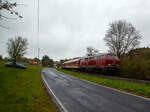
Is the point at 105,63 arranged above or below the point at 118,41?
below

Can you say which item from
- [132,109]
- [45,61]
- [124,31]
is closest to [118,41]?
[124,31]

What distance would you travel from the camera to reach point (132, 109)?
6.95m

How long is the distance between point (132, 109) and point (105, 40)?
3550cm

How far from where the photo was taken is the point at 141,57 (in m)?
22.4

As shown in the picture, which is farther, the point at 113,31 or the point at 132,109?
the point at 113,31

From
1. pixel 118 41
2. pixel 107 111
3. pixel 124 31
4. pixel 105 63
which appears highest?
pixel 124 31

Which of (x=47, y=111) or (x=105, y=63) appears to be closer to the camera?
(x=47, y=111)

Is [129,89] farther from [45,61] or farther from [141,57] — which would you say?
[45,61]

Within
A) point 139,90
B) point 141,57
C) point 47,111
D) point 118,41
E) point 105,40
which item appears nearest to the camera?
point 47,111

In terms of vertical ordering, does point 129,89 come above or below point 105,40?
below

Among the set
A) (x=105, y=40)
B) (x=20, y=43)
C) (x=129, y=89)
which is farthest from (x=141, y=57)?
(x=20, y=43)

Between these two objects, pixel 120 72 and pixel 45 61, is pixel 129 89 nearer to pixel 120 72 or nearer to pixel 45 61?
pixel 120 72

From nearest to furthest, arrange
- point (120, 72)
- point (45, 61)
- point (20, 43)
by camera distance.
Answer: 1. point (120, 72)
2. point (20, 43)
3. point (45, 61)

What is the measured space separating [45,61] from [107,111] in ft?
424
